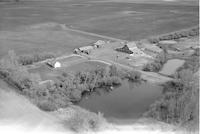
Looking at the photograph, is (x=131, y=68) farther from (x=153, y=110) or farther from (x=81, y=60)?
(x=153, y=110)

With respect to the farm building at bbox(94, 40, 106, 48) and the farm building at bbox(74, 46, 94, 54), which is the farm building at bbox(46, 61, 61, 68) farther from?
the farm building at bbox(94, 40, 106, 48)

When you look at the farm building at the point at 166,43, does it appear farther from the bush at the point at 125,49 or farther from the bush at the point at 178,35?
the bush at the point at 125,49

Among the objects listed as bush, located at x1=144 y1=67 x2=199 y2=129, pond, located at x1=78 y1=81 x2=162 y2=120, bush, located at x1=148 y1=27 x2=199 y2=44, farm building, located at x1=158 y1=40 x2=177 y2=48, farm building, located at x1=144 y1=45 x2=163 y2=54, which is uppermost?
bush, located at x1=148 y1=27 x2=199 y2=44

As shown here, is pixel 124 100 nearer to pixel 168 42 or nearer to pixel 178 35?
pixel 168 42

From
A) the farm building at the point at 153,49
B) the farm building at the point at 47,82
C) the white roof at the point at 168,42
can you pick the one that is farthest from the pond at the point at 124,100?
the white roof at the point at 168,42

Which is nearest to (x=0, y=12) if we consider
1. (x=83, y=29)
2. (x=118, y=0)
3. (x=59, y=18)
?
(x=59, y=18)

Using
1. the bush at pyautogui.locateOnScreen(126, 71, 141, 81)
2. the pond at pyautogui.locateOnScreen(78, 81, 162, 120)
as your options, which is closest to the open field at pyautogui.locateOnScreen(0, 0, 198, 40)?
the bush at pyautogui.locateOnScreen(126, 71, 141, 81)
